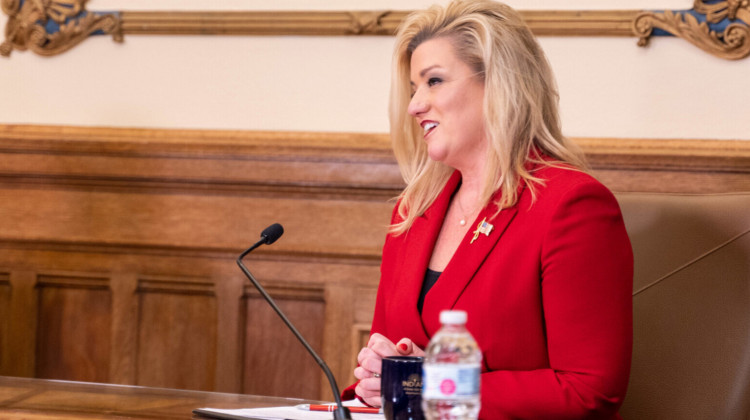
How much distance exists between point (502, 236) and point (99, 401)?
817 millimetres

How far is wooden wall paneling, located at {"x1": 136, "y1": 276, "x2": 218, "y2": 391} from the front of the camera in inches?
106

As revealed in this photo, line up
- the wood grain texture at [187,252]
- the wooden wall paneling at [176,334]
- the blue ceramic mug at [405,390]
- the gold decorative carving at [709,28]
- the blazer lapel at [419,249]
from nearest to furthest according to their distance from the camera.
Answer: the blue ceramic mug at [405,390]
the blazer lapel at [419,249]
the gold decorative carving at [709,28]
the wood grain texture at [187,252]
the wooden wall paneling at [176,334]

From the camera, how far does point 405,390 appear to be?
119 centimetres

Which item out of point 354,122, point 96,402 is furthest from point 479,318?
point 354,122

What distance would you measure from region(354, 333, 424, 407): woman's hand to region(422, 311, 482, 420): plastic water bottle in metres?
0.37

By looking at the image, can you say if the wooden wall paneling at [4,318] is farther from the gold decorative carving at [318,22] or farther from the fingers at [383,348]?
the fingers at [383,348]

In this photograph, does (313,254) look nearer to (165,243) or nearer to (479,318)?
(165,243)

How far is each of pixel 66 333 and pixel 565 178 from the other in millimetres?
1815

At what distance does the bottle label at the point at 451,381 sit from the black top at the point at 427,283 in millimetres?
783

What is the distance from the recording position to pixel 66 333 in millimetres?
2783

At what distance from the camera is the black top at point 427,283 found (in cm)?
178

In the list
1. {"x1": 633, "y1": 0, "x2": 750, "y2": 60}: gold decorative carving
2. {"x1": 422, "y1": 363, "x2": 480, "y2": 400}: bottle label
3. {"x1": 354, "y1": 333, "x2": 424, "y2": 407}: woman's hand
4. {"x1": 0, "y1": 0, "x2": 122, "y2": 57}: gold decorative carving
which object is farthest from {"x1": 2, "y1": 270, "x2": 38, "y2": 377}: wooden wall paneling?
{"x1": 422, "y1": 363, "x2": 480, "y2": 400}: bottle label

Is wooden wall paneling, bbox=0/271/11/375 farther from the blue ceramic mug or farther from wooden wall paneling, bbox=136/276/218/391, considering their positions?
the blue ceramic mug

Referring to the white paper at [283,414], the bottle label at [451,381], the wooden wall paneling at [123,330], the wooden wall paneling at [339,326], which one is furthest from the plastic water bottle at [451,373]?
the wooden wall paneling at [123,330]
